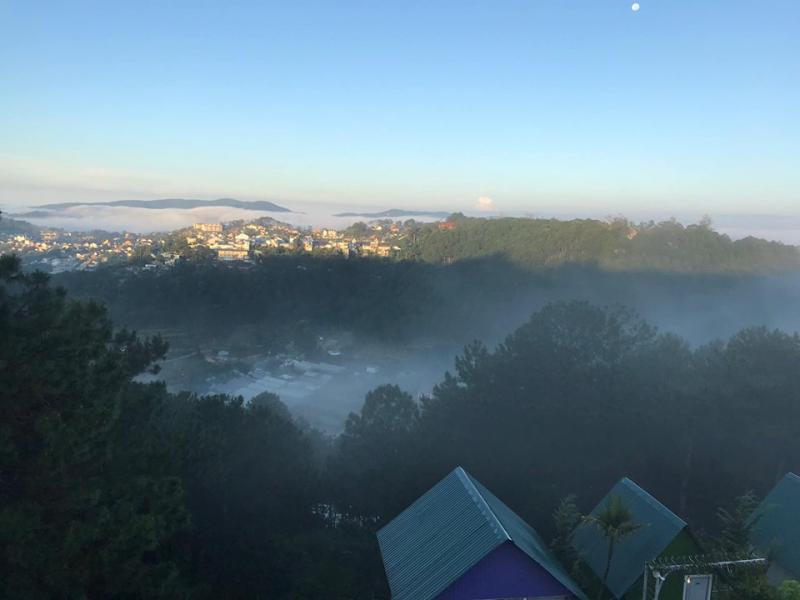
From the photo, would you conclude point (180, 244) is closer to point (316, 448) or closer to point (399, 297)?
point (399, 297)

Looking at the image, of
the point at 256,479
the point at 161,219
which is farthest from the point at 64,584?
the point at 161,219

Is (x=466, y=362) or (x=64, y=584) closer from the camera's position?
(x=64, y=584)

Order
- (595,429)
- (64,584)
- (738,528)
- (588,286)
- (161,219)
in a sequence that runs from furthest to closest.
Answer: (588,286)
(161,219)
(595,429)
(738,528)
(64,584)

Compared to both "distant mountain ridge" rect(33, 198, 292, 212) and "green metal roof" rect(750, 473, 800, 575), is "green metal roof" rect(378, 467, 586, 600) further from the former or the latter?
"distant mountain ridge" rect(33, 198, 292, 212)

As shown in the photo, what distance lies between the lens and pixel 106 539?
5.70 meters

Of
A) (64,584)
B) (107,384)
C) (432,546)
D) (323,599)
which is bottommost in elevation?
(323,599)

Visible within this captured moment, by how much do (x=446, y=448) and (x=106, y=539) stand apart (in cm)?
804

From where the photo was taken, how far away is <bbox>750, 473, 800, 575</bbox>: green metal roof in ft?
29.0

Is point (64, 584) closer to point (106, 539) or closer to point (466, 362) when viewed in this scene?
point (106, 539)

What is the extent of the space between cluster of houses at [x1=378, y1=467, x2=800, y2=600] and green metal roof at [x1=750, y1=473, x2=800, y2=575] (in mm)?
14

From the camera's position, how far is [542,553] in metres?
7.98

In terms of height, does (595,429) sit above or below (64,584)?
below

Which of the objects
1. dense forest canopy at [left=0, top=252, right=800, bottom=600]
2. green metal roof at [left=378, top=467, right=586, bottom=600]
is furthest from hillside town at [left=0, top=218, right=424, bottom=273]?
green metal roof at [left=378, top=467, right=586, bottom=600]

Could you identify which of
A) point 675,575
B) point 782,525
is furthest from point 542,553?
point 782,525
